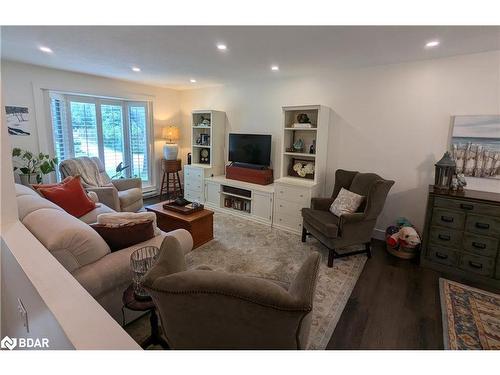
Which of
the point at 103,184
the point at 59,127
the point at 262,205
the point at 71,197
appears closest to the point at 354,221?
the point at 262,205

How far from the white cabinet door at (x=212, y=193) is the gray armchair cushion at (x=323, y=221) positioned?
1922mm

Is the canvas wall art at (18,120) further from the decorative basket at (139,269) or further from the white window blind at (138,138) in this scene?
the decorative basket at (139,269)

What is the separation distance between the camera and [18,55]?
3416mm

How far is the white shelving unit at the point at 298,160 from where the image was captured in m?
3.79

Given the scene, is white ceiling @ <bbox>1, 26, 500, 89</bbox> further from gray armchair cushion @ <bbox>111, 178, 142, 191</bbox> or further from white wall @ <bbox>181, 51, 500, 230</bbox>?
gray armchair cushion @ <bbox>111, 178, 142, 191</bbox>

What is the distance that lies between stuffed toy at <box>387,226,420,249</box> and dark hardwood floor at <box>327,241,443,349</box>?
0.23m

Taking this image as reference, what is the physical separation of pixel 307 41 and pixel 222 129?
2.84 metres

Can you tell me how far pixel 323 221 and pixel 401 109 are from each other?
181cm

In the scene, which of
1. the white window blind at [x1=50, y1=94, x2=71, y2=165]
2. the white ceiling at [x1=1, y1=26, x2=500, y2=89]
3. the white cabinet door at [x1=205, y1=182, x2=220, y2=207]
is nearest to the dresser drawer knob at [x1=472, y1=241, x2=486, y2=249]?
the white ceiling at [x1=1, y1=26, x2=500, y2=89]

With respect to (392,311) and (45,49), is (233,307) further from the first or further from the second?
(45,49)

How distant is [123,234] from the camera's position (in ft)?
6.38

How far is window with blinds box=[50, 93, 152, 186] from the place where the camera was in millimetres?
4441
